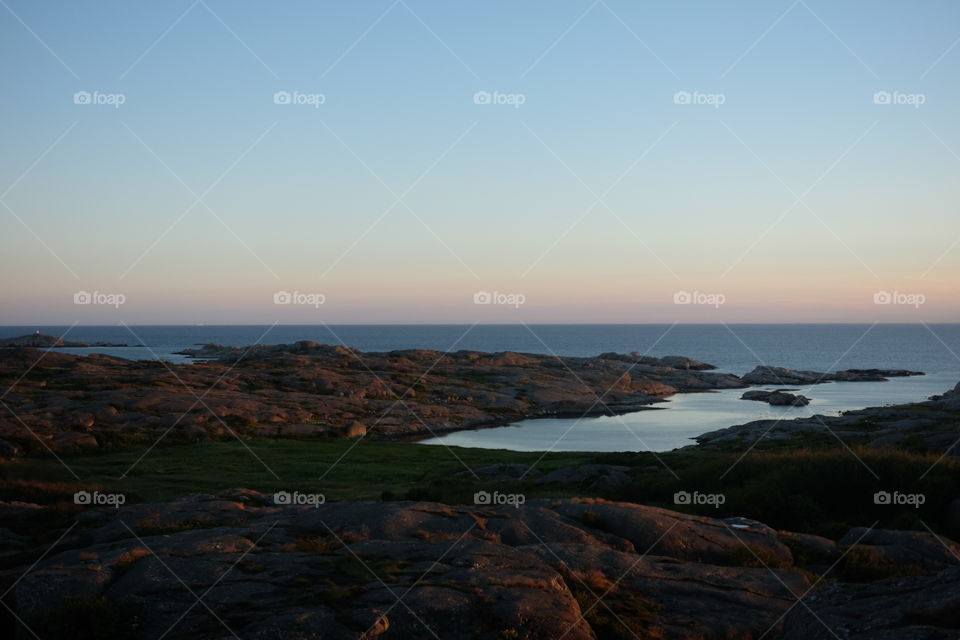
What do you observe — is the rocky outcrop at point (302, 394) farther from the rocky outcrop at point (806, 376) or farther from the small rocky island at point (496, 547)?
the small rocky island at point (496, 547)

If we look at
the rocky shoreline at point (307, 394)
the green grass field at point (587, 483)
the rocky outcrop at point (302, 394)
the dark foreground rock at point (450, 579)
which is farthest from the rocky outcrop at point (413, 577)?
the rocky shoreline at point (307, 394)

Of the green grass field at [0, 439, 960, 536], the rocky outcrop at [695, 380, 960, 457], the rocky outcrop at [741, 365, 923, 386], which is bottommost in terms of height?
the green grass field at [0, 439, 960, 536]

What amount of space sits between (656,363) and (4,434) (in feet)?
480

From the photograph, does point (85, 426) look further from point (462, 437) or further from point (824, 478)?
point (824, 478)

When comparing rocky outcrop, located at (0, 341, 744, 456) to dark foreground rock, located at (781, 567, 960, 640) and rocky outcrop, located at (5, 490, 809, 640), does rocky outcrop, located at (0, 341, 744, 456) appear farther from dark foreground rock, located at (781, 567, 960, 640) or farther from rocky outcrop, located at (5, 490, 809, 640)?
dark foreground rock, located at (781, 567, 960, 640)

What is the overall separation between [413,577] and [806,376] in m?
157

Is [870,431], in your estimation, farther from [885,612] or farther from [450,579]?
[450,579]

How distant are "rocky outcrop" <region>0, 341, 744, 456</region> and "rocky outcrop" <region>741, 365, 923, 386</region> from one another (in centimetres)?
656

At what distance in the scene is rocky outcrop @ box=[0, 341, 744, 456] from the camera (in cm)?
6190

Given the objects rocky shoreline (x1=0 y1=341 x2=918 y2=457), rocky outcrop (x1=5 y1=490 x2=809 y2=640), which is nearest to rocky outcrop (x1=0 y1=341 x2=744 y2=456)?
rocky shoreline (x1=0 y1=341 x2=918 y2=457)

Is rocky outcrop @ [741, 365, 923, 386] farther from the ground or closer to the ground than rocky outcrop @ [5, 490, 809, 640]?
farther from the ground

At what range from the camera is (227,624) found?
13.3 m

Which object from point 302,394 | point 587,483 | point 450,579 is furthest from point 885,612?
point 302,394

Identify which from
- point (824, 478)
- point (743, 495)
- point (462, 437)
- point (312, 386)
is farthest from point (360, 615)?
point (312, 386)
